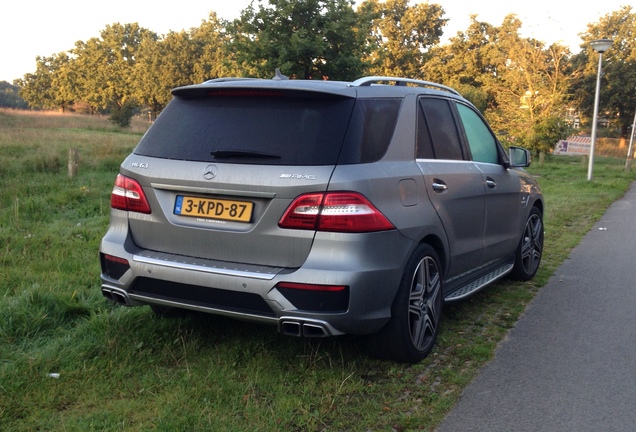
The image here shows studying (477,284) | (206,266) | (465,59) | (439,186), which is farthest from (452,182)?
(465,59)

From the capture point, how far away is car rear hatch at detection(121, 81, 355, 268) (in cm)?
343

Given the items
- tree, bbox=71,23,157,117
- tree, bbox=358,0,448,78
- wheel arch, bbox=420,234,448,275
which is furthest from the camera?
tree, bbox=71,23,157,117

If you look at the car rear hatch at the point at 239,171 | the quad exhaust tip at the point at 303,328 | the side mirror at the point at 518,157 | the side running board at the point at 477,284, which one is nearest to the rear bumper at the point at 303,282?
the quad exhaust tip at the point at 303,328

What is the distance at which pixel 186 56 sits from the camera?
63625mm

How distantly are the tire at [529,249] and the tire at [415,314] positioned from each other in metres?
2.35

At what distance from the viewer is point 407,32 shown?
58.8 m

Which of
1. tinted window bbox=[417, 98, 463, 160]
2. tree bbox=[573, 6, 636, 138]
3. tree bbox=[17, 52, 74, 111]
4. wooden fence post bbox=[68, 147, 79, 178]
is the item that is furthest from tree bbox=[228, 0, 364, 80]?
tree bbox=[17, 52, 74, 111]

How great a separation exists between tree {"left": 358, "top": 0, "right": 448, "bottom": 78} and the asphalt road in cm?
5225

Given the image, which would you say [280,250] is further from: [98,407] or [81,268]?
[81,268]

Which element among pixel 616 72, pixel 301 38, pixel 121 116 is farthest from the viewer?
pixel 121 116

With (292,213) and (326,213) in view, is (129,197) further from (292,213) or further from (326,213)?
(326,213)

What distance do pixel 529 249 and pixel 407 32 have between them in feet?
182

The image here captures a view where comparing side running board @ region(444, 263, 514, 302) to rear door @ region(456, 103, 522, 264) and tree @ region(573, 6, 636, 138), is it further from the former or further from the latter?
tree @ region(573, 6, 636, 138)

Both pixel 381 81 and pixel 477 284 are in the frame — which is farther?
pixel 477 284
